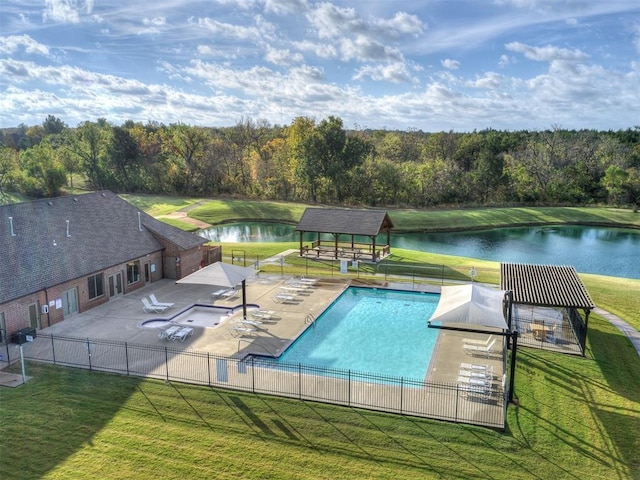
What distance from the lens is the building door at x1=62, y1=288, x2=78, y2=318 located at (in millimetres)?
22141

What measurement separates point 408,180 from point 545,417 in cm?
5856

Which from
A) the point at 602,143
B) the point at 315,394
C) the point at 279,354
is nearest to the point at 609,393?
the point at 315,394

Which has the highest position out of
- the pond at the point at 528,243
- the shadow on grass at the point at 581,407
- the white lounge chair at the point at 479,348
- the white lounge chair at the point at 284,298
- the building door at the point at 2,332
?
the building door at the point at 2,332

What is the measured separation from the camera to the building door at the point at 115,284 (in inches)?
994

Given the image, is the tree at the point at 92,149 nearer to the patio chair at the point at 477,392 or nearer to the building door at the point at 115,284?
the building door at the point at 115,284

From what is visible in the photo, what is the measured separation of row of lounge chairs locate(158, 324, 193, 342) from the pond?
30825mm

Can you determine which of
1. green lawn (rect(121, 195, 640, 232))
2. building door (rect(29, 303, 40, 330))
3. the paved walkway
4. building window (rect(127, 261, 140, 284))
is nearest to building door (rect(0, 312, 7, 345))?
building door (rect(29, 303, 40, 330))

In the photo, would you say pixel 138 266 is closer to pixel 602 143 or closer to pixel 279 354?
pixel 279 354

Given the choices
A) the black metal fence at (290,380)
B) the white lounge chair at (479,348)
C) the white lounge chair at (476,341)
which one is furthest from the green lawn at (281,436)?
the white lounge chair at (476,341)

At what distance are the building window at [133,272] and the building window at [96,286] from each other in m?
2.30

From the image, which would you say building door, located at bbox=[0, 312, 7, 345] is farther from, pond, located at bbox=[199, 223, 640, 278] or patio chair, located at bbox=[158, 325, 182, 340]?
pond, located at bbox=[199, 223, 640, 278]

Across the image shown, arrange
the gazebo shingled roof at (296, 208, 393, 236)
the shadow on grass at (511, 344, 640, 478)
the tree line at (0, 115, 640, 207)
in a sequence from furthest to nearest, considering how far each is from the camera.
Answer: the tree line at (0, 115, 640, 207) < the gazebo shingled roof at (296, 208, 393, 236) < the shadow on grass at (511, 344, 640, 478)

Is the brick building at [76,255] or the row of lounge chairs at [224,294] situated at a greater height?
the brick building at [76,255]

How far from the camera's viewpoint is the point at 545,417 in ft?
46.2
